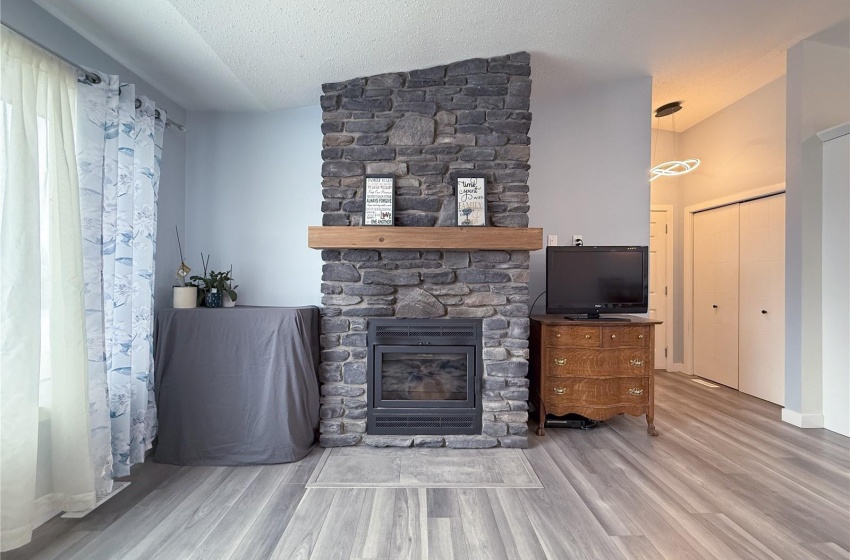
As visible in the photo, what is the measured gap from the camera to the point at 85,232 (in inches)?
70.6

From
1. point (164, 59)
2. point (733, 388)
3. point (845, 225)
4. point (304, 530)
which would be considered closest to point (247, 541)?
point (304, 530)

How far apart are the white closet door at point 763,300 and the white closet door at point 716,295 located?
9cm

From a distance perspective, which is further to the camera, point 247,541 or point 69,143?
point 69,143

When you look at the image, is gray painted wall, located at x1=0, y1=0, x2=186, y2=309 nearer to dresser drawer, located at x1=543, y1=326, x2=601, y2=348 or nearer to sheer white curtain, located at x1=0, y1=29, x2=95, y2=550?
sheer white curtain, located at x1=0, y1=29, x2=95, y2=550

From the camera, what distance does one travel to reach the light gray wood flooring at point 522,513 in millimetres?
1513

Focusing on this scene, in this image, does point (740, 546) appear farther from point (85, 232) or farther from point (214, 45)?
point (214, 45)

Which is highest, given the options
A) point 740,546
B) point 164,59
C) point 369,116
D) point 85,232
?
point 164,59

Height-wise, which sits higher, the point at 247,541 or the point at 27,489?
the point at 27,489

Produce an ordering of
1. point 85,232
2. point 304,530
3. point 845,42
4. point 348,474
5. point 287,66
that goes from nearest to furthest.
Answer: point 304,530 → point 85,232 → point 348,474 → point 287,66 → point 845,42

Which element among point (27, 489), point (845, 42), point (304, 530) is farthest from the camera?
point (845, 42)

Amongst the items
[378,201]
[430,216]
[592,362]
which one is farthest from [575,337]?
[378,201]

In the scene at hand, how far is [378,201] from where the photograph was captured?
7.94 feet

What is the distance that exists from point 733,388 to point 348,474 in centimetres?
394

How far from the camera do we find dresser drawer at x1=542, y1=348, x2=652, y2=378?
8.43 feet
